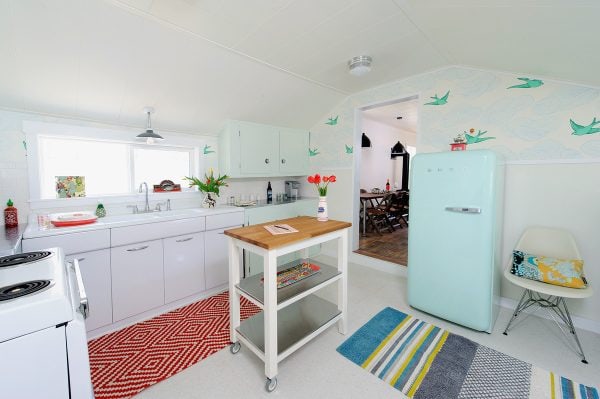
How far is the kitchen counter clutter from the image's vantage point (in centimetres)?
199

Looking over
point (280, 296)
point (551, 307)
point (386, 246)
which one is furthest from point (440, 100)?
point (280, 296)

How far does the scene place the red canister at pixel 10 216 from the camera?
2.06 m

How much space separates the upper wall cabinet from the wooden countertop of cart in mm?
1477

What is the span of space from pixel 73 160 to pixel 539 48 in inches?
166

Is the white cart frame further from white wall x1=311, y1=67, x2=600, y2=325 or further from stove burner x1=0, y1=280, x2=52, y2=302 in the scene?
white wall x1=311, y1=67, x2=600, y2=325

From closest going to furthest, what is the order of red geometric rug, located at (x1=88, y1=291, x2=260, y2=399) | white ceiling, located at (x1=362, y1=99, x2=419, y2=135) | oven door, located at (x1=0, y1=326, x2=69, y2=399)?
oven door, located at (x1=0, y1=326, x2=69, y2=399), red geometric rug, located at (x1=88, y1=291, x2=260, y2=399), white ceiling, located at (x1=362, y1=99, x2=419, y2=135)

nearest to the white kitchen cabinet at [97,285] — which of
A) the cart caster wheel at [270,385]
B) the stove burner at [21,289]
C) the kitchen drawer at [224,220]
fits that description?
the kitchen drawer at [224,220]

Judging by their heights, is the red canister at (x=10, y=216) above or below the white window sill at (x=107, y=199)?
below

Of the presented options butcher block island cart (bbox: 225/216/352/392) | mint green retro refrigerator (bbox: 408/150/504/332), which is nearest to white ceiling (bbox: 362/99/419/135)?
mint green retro refrigerator (bbox: 408/150/504/332)

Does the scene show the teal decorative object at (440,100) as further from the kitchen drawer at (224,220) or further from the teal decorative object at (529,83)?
the kitchen drawer at (224,220)

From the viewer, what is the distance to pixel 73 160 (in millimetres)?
2539

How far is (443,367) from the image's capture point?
5.84 feet

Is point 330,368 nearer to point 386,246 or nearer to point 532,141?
point 532,141

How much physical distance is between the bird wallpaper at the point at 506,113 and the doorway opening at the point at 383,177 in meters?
0.31
